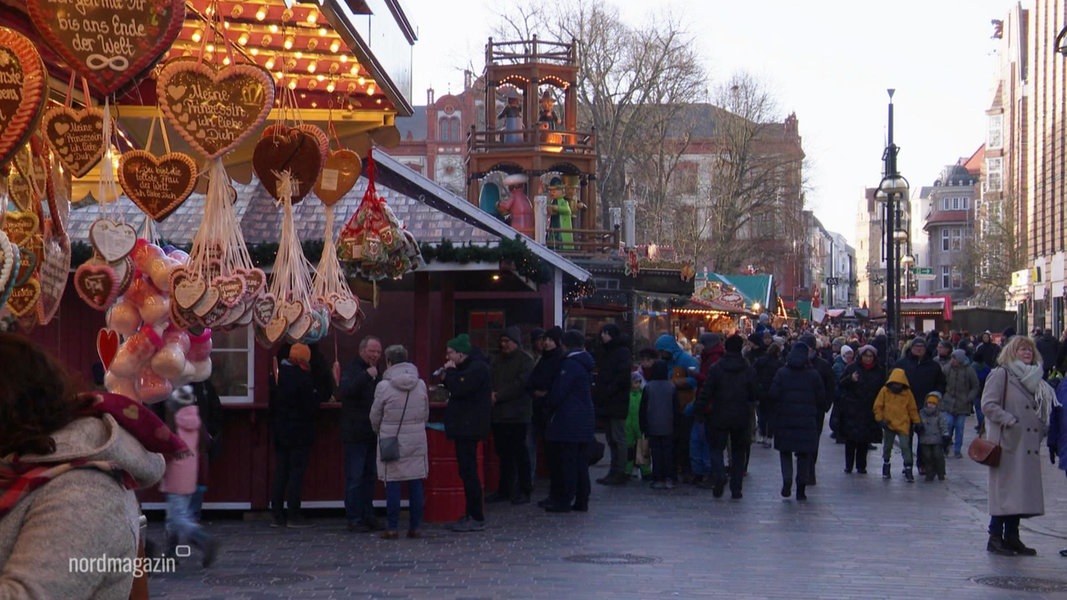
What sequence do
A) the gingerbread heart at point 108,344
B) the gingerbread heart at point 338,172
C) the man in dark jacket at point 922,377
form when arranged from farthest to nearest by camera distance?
the man in dark jacket at point 922,377, the gingerbread heart at point 338,172, the gingerbread heart at point 108,344

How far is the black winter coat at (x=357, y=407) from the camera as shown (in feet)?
40.3

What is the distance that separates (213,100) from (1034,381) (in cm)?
738

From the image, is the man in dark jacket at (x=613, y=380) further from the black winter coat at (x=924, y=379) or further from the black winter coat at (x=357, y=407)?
the black winter coat at (x=924, y=379)

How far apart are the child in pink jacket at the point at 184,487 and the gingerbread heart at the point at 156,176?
2.53 m

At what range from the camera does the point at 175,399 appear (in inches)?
381

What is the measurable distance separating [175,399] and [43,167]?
3.77m

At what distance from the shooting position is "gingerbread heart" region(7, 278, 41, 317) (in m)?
5.74

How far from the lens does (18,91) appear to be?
4.90 metres

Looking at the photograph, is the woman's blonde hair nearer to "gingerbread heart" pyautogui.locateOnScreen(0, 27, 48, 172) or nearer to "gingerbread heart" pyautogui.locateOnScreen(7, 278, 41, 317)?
"gingerbread heart" pyautogui.locateOnScreen(7, 278, 41, 317)

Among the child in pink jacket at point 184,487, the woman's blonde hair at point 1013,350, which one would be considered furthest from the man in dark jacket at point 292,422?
the woman's blonde hair at point 1013,350

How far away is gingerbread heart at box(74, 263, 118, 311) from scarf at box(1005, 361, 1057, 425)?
24.3 ft

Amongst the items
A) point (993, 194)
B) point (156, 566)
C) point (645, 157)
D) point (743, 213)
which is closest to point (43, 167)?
point (156, 566)

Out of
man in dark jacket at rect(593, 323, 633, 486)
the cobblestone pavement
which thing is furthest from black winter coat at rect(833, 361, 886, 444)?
man in dark jacket at rect(593, 323, 633, 486)

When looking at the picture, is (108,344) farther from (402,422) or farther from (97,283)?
(402,422)
